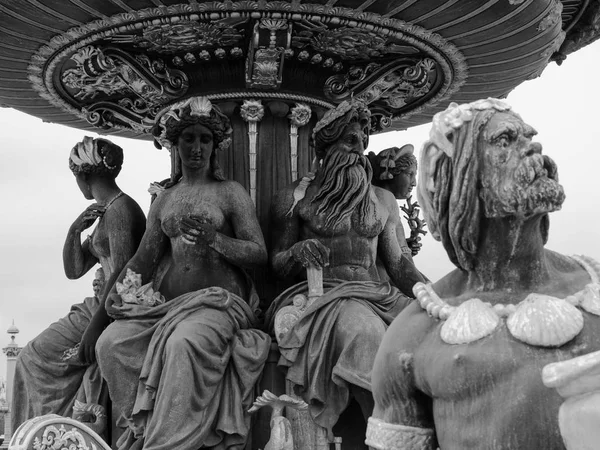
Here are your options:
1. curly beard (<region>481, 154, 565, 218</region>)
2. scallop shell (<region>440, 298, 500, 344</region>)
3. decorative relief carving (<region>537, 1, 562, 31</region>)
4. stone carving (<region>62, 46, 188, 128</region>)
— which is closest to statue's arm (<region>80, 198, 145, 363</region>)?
stone carving (<region>62, 46, 188, 128</region>)

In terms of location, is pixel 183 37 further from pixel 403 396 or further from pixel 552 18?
pixel 403 396

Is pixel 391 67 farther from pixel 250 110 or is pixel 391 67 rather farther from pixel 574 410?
pixel 574 410

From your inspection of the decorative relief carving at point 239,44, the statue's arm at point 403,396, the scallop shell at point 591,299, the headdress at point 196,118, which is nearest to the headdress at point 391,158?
the decorative relief carving at point 239,44

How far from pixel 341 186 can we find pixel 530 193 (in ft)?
16.6

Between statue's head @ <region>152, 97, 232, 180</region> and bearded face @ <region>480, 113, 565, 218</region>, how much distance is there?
505cm

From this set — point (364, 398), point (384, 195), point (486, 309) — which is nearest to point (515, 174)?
point (486, 309)

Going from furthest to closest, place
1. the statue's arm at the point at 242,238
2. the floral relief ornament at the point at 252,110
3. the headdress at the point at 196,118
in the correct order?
the floral relief ornament at the point at 252,110
the headdress at the point at 196,118
the statue's arm at the point at 242,238

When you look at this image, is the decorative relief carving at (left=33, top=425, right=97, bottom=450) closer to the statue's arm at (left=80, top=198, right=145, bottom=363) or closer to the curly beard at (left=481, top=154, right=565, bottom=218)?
the statue's arm at (left=80, top=198, right=145, bottom=363)

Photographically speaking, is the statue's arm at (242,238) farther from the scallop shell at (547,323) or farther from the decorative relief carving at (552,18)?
the scallop shell at (547,323)

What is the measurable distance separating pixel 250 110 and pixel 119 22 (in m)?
1.43

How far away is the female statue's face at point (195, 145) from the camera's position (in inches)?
358

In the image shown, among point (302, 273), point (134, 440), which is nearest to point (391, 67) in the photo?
point (302, 273)

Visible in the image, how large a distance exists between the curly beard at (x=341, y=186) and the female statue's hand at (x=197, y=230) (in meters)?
0.92

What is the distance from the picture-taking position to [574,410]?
11.9 feet
